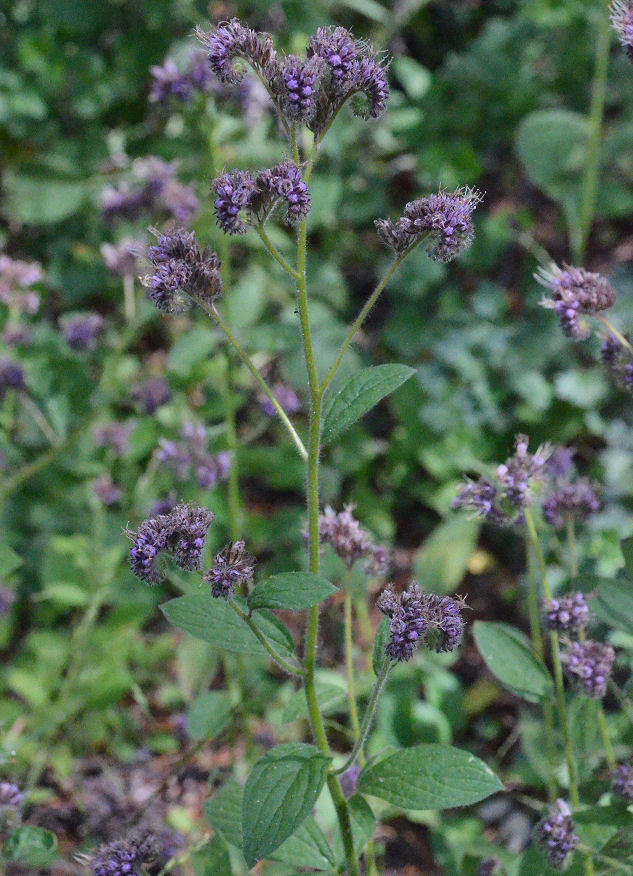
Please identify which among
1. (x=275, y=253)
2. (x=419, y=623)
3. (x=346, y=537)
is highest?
(x=275, y=253)

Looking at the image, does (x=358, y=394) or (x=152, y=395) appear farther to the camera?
(x=152, y=395)

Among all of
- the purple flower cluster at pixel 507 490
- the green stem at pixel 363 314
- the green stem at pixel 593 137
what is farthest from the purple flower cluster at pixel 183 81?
the green stem at pixel 593 137

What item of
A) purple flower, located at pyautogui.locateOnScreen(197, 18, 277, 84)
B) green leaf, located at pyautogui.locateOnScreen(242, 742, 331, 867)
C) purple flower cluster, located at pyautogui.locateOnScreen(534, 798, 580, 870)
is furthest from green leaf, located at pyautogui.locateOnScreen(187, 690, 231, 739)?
purple flower, located at pyautogui.locateOnScreen(197, 18, 277, 84)

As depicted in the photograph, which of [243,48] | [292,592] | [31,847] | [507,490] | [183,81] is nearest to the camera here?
[292,592]

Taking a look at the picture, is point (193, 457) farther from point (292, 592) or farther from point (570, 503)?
point (292, 592)

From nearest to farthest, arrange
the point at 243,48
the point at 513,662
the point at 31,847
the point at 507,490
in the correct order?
the point at 243,48 < the point at 507,490 < the point at 31,847 < the point at 513,662

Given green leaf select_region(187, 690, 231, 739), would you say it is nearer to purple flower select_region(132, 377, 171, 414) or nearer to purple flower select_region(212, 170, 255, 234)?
purple flower select_region(132, 377, 171, 414)

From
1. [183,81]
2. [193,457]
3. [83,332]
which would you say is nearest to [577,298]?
[193,457]

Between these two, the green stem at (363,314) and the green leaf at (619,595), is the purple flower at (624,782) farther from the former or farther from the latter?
the green stem at (363,314)
